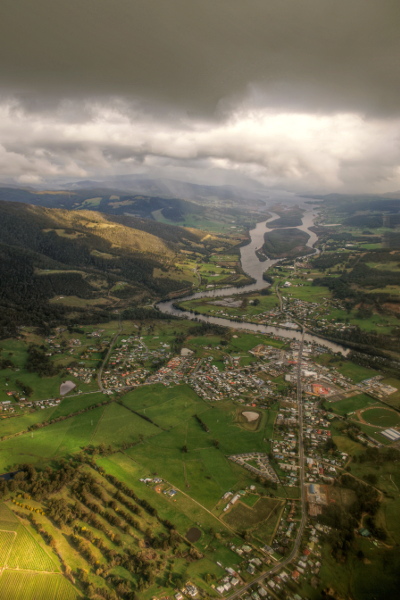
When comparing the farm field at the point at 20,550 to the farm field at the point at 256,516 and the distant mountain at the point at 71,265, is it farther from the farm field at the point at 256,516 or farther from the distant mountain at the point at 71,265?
the distant mountain at the point at 71,265

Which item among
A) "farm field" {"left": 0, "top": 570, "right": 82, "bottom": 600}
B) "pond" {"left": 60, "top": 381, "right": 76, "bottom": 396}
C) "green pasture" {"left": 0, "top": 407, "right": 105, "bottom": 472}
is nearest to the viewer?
"farm field" {"left": 0, "top": 570, "right": 82, "bottom": 600}

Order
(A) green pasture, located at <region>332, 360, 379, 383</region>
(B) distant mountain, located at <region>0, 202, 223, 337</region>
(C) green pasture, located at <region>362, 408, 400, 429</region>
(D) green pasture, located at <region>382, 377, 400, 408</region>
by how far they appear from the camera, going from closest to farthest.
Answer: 1. (C) green pasture, located at <region>362, 408, 400, 429</region>
2. (D) green pasture, located at <region>382, 377, 400, 408</region>
3. (A) green pasture, located at <region>332, 360, 379, 383</region>
4. (B) distant mountain, located at <region>0, 202, 223, 337</region>

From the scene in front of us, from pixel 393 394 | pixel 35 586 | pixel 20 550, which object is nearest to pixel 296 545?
pixel 35 586

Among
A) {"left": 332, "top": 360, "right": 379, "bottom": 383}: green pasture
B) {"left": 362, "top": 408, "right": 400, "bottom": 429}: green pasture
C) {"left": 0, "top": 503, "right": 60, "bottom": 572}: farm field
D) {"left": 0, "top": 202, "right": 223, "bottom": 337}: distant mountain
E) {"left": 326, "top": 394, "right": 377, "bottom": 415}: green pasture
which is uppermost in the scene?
{"left": 0, "top": 202, "right": 223, "bottom": 337}: distant mountain

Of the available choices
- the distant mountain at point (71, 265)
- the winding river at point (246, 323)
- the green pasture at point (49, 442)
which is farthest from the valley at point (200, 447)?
the distant mountain at point (71, 265)

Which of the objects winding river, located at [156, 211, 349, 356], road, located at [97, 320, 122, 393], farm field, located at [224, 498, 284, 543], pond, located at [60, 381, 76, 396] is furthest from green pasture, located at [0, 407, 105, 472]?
winding river, located at [156, 211, 349, 356]

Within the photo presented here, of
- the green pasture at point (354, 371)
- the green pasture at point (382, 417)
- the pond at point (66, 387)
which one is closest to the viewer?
the green pasture at point (382, 417)

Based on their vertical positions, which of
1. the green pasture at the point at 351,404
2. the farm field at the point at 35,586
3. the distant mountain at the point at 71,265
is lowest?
the green pasture at the point at 351,404

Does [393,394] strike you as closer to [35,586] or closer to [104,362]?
[104,362]

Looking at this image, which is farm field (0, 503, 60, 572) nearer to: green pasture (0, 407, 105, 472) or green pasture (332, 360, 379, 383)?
green pasture (0, 407, 105, 472)

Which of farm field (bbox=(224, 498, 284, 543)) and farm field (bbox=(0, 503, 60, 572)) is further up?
farm field (bbox=(0, 503, 60, 572))

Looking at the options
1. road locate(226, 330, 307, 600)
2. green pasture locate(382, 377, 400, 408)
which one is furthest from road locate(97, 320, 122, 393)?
green pasture locate(382, 377, 400, 408)

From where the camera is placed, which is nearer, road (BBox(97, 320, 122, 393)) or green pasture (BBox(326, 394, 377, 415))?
green pasture (BBox(326, 394, 377, 415))
